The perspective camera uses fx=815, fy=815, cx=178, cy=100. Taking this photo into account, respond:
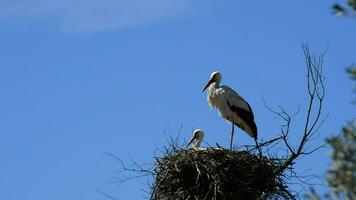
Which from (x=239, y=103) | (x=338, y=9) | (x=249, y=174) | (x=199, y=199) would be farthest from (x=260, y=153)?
(x=338, y=9)

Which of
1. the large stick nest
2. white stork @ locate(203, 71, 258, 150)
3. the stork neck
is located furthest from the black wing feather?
the large stick nest

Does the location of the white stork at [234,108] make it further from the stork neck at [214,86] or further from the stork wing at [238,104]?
the stork neck at [214,86]

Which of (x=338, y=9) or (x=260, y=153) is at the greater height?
(x=260, y=153)

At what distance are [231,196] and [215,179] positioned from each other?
0.92 ft

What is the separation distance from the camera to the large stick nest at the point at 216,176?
32.3ft

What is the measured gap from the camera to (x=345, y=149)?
3.59m

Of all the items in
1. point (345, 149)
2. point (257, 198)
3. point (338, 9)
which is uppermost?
point (257, 198)

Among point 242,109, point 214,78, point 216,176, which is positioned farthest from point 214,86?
point 216,176

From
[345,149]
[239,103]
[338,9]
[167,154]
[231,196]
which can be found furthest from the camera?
[239,103]

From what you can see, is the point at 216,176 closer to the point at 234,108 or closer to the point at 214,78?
the point at 234,108

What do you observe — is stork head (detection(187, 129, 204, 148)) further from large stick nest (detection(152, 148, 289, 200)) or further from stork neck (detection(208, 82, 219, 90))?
large stick nest (detection(152, 148, 289, 200))

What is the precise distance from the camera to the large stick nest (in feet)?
32.3

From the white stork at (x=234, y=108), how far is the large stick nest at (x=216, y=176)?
2496mm

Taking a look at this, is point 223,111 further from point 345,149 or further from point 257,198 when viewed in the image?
point 345,149
